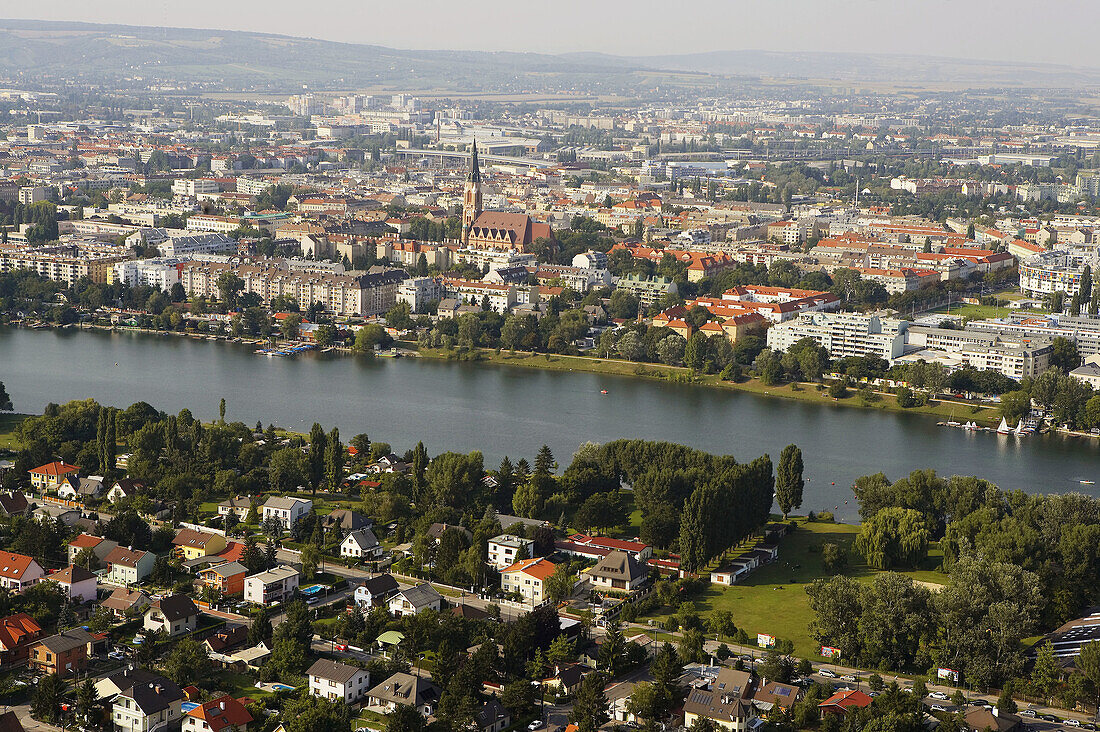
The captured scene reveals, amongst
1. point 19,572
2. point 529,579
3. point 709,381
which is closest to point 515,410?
point 709,381

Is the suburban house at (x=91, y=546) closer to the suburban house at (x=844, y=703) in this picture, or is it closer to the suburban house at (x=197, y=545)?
the suburban house at (x=197, y=545)

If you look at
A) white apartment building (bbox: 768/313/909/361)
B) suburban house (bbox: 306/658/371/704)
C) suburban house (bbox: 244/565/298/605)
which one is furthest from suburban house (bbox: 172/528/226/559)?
white apartment building (bbox: 768/313/909/361)

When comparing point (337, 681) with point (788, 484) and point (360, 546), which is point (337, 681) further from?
point (788, 484)

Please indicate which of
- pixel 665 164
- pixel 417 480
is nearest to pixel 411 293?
pixel 417 480

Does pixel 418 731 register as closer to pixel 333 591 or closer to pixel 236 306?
pixel 333 591

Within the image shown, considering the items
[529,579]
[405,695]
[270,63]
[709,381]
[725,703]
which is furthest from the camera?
[270,63]

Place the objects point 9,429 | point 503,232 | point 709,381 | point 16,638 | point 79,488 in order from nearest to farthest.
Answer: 1. point 16,638
2. point 79,488
3. point 9,429
4. point 709,381
5. point 503,232

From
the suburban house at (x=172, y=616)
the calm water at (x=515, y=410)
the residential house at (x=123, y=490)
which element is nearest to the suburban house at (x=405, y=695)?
the suburban house at (x=172, y=616)
